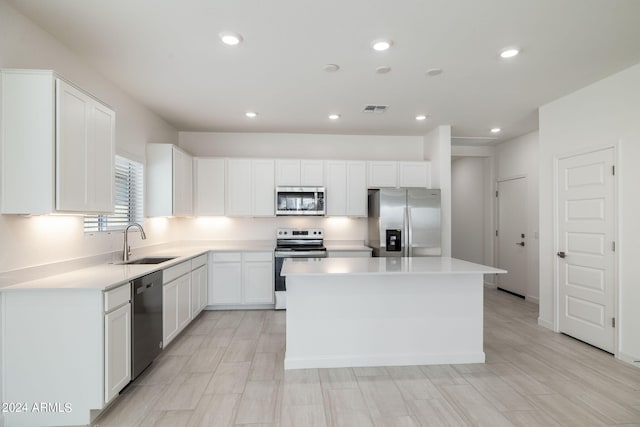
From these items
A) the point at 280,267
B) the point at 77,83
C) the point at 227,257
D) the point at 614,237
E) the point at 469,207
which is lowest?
the point at 280,267

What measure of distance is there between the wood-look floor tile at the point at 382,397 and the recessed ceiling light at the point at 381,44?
9.17ft

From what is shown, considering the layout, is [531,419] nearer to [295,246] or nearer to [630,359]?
[630,359]

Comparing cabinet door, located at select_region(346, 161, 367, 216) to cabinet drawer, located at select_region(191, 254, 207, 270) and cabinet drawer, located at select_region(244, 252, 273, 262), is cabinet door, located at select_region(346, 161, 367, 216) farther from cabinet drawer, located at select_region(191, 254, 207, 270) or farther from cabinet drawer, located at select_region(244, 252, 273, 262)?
cabinet drawer, located at select_region(191, 254, 207, 270)

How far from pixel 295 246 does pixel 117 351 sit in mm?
3019

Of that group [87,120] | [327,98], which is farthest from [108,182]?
[327,98]

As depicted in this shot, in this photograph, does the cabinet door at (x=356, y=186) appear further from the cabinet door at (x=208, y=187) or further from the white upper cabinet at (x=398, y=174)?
the cabinet door at (x=208, y=187)

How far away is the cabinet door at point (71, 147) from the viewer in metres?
2.14

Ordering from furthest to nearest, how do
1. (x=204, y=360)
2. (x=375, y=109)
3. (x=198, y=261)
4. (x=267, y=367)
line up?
(x=198, y=261) → (x=375, y=109) → (x=204, y=360) → (x=267, y=367)

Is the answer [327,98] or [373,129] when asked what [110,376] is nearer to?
[327,98]

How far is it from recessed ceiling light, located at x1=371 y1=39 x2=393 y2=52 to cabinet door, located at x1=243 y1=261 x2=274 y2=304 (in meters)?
3.30


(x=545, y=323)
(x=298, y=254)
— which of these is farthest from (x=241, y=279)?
(x=545, y=323)

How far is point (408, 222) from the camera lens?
4.73 metres

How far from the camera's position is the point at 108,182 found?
2709mm

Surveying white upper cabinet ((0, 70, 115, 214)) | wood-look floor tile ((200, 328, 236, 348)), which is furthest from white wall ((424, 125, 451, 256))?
white upper cabinet ((0, 70, 115, 214))
